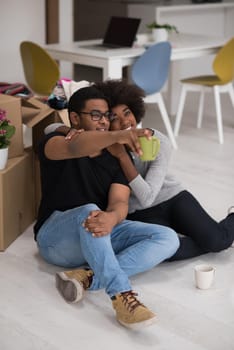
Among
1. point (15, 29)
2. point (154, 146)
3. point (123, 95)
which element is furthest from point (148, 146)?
point (15, 29)

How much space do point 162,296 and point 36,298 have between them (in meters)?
0.47

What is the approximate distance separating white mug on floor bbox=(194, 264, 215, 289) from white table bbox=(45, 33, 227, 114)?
207 centimetres

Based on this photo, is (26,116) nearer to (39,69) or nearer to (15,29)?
(39,69)

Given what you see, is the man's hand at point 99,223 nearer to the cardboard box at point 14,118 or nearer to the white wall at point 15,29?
the cardboard box at point 14,118

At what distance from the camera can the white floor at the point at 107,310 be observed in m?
2.37

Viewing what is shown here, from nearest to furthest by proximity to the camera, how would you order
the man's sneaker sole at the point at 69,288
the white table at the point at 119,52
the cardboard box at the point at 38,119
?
the man's sneaker sole at the point at 69,288
the cardboard box at the point at 38,119
the white table at the point at 119,52

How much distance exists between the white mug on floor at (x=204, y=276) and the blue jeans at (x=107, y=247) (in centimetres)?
12

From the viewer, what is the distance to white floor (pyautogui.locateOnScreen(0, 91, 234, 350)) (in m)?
2.37

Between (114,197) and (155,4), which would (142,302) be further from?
(155,4)

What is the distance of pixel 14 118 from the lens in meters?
3.18

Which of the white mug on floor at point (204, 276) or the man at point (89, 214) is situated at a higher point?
the man at point (89, 214)

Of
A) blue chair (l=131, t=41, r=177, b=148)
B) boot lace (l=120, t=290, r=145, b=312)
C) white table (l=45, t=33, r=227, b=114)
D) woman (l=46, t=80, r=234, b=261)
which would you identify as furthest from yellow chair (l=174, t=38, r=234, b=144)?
boot lace (l=120, t=290, r=145, b=312)

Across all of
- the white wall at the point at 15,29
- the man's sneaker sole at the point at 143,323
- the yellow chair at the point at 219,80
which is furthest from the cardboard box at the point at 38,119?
the white wall at the point at 15,29

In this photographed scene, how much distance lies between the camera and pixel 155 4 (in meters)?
6.73
